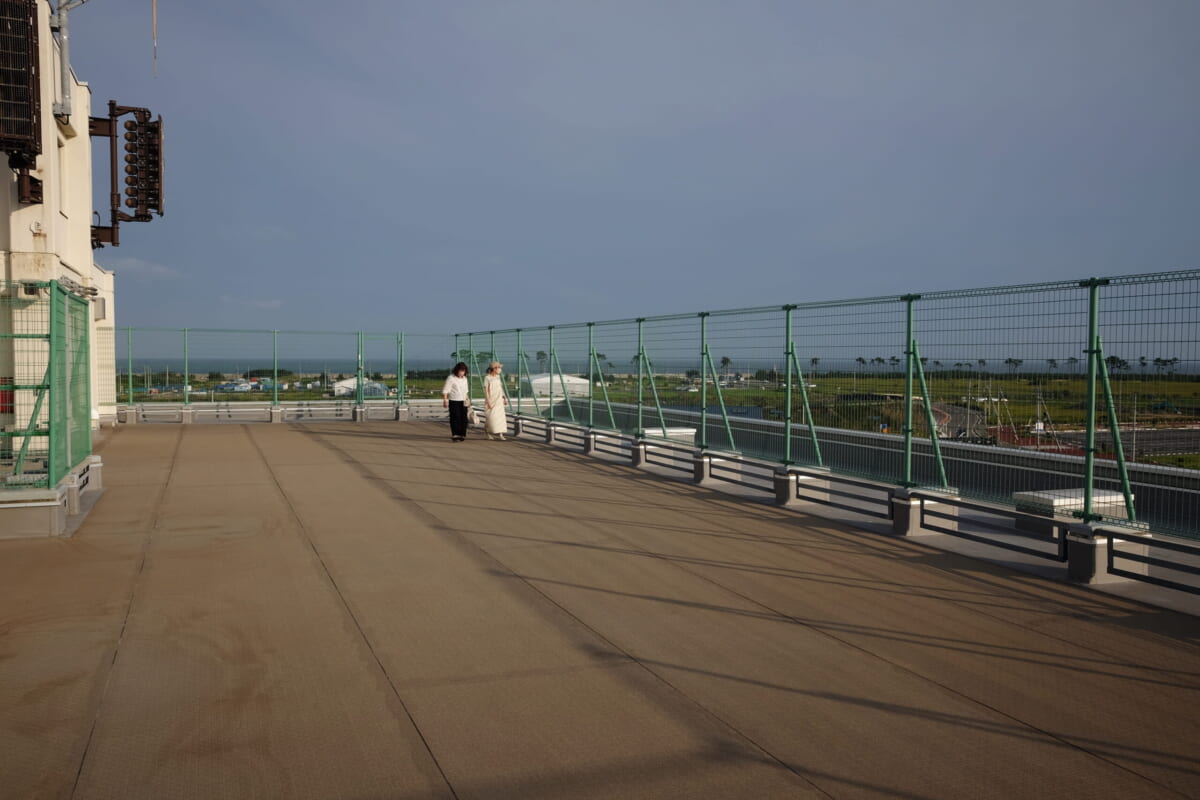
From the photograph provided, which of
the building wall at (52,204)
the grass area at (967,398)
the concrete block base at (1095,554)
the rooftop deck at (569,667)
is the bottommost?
the rooftop deck at (569,667)

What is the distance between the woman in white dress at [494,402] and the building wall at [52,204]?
7.80 metres

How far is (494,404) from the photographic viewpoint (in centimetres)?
1905

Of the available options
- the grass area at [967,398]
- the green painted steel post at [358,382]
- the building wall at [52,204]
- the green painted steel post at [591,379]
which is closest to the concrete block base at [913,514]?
the grass area at [967,398]

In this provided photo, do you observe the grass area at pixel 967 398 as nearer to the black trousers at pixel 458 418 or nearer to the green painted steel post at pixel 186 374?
the black trousers at pixel 458 418

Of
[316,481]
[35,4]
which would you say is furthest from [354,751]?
[35,4]

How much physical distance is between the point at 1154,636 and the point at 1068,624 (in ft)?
1.59

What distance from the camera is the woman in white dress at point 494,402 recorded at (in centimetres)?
1883

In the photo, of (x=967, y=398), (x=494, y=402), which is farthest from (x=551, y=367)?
(x=967, y=398)

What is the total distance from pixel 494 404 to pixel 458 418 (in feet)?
2.82

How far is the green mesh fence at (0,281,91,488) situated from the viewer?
8.89 m

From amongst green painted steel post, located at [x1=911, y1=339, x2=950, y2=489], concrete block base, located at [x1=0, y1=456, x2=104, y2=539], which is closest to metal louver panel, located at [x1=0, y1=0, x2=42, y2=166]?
concrete block base, located at [x1=0, y1=456, x2=104, y2=539]

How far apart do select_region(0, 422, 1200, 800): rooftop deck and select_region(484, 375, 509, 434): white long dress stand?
30.8 feet

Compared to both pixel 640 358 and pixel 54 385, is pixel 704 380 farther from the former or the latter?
pixel 54 385

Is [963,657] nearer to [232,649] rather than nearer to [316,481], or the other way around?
[232,649]
